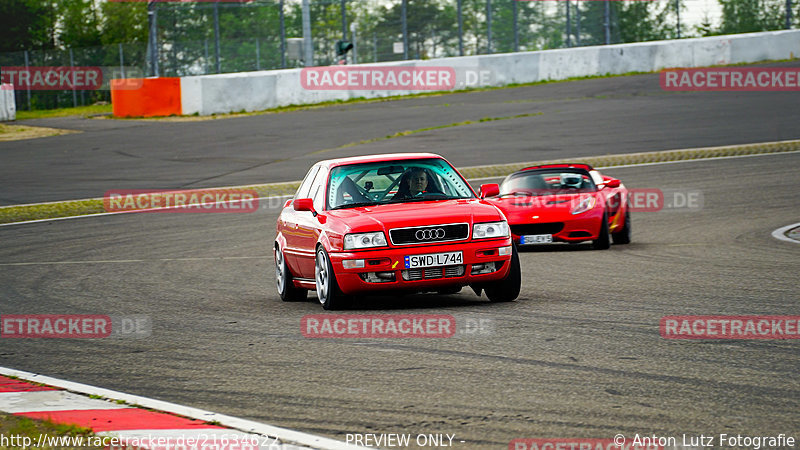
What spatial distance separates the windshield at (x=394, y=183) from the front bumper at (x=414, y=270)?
0.99 metres

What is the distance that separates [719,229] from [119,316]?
10.1 meters

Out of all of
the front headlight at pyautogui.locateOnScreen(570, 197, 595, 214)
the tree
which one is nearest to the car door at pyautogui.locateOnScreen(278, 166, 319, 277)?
the front headlight at pyautogui.locateOnScreen(570, 197, 595, 214)

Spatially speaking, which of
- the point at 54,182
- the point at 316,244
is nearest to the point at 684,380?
the point at 316,244

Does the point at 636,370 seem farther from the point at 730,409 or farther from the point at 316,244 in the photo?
the point at 316,244

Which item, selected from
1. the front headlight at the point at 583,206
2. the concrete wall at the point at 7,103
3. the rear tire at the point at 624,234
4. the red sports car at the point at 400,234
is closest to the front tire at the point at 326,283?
the red sports car at the point at 400,234

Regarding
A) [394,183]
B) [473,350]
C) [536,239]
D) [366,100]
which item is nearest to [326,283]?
[394,183]

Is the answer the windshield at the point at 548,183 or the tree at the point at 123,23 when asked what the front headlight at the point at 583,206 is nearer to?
the windshield at the point at 548,183

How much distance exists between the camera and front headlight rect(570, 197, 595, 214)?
608 inches

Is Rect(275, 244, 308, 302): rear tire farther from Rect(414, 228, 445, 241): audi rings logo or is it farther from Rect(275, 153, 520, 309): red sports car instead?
Rect(414, 228, 445, 241): audi rings logo

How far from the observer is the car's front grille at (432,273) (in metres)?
9.59

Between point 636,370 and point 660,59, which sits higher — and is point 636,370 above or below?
below

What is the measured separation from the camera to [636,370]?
22.2ft

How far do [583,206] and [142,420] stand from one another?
33.8ft

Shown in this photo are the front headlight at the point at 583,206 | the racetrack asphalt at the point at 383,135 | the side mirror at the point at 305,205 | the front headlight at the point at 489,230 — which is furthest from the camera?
the racetrack asphalt at the point at 383,135
